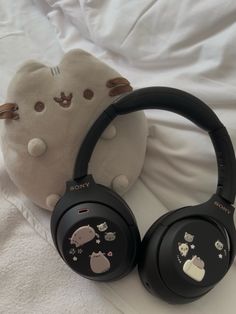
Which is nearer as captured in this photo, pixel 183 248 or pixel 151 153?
pixel 183 248

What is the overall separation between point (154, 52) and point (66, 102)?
0.66ft

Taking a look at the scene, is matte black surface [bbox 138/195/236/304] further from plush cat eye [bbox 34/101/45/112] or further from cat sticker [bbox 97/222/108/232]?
plush cat eye [bbox 34/101/45/112]

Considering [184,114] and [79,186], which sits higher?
[184,114]

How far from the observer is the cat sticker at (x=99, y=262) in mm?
502

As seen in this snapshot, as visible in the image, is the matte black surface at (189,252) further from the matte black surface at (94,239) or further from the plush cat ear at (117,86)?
the plush cat ear at (117,86)

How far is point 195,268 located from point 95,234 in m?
0.12

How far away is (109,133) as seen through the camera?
59 centimetres

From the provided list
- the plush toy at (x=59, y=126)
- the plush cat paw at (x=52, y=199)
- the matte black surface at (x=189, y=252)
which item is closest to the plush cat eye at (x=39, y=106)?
the plush toy at (x=59, y=126)

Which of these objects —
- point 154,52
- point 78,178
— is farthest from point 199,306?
point 154,52

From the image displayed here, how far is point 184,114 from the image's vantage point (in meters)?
0.54

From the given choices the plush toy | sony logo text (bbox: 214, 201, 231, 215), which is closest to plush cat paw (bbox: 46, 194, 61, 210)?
the plush toy

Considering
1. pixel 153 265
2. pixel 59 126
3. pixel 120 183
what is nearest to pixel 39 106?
pixel 59 126

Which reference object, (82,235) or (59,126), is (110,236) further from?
(59,126)

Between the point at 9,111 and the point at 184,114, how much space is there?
0.24m
